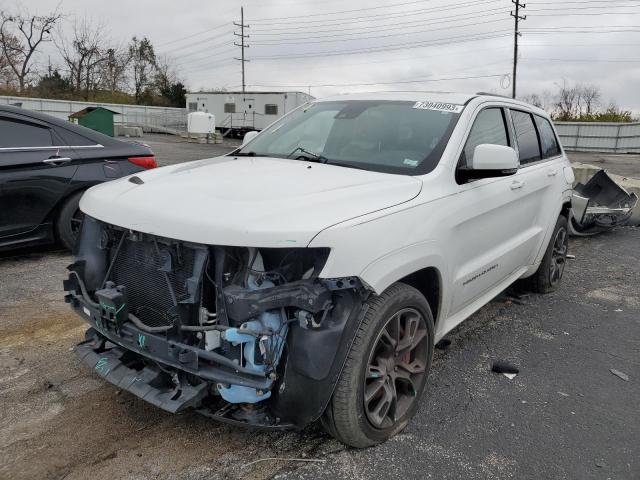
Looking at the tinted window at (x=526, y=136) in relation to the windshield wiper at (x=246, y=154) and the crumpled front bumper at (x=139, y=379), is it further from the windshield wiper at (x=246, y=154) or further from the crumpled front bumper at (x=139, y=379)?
the crumpled front bumper at (x=139, y=379)

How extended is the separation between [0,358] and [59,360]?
38cm

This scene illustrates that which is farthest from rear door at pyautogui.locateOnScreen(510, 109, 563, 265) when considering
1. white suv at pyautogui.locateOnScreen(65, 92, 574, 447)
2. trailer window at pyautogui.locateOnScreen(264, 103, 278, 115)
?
trailer window at pyautogui.locateOnScreen(264, 103, 278, 115)

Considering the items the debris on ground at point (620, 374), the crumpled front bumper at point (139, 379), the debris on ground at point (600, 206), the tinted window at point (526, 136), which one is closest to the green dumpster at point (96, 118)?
the debris on ground at point (600, 206)

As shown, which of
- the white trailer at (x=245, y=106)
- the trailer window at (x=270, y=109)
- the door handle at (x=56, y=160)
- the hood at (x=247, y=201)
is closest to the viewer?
the hood at (x=247, y=201)

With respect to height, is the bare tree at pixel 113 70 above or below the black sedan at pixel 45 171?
above

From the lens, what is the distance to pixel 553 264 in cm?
539

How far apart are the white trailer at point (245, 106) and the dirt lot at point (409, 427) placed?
33756 millimetres

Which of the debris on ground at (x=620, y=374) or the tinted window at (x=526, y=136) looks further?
the tinted window at (x=526, y=136)

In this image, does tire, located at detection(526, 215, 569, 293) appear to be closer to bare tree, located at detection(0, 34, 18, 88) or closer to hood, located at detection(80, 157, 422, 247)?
hood, located at detection(80, 157, 422, 247)

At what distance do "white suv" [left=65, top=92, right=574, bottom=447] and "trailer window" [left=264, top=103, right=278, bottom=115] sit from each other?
117 feet

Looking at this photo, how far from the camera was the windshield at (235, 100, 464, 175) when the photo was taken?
3.30 meters

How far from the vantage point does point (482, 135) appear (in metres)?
3.73

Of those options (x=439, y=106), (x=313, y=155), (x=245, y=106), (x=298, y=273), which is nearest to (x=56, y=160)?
(x=313, y=155)

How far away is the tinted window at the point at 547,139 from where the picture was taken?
5.03m
